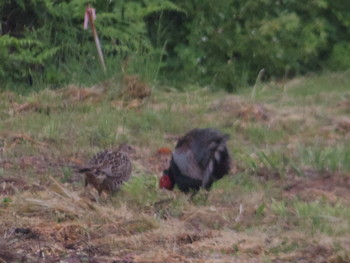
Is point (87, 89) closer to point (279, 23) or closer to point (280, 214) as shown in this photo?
point (279, 23)

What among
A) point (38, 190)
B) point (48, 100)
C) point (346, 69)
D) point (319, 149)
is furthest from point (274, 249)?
point (346, 69)

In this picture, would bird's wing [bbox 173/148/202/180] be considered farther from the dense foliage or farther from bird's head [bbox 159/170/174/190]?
the dense foliage

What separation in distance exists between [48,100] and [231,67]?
10.6ft

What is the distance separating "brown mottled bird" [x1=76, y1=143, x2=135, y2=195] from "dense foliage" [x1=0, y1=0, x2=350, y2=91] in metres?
4.78

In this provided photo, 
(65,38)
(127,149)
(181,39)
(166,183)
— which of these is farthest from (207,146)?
(181,39)

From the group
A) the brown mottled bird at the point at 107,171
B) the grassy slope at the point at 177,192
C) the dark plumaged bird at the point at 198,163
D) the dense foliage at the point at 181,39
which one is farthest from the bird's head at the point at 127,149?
the dense foliage at the point at 181,39

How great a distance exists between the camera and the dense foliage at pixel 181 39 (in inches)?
475

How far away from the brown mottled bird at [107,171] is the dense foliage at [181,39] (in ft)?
15.7

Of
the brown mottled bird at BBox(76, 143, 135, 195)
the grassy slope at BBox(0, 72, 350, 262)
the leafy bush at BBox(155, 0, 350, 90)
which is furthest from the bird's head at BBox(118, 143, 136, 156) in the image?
the leafy bush at BBox(155, 0, 350, 90)

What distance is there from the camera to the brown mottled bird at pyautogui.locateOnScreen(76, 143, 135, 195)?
→ 21.6ft

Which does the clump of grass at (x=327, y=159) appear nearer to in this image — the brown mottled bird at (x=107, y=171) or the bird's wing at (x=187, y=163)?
the bird's wing at (x=187, y=163)

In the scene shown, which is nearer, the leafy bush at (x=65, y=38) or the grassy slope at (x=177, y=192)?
the grassy slope at (x=177, y=192)

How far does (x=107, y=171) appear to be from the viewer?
21.8ft

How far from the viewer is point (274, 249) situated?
17.3 feet
